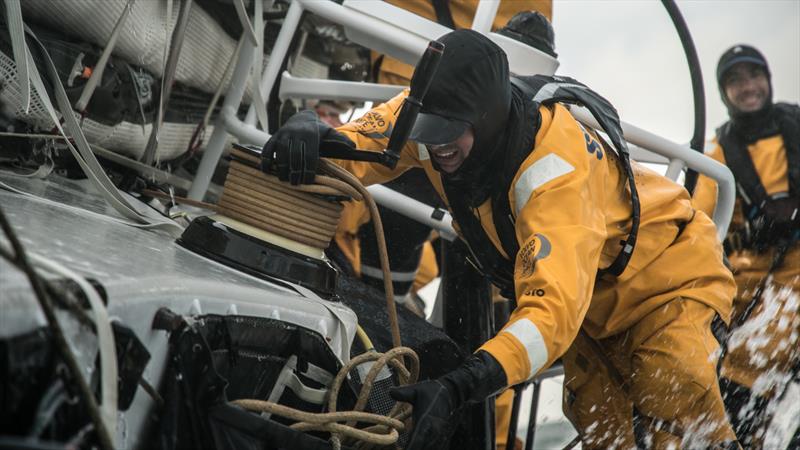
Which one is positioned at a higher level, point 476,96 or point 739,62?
point 739,62

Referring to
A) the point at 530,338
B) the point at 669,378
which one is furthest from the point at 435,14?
the point at 530,338

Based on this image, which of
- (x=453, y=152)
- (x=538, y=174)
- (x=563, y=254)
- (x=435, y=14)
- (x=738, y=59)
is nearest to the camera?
(x=563, y=254)

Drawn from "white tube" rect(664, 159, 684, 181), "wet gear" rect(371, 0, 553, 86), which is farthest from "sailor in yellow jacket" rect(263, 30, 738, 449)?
"wet gear" rect(371, 0, 553, 86)

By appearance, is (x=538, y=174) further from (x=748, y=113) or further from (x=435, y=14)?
(x=748, y=113)

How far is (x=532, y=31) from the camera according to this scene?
3.13m

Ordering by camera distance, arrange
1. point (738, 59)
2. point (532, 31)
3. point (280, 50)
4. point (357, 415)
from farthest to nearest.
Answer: point (738, 59), point (532, 31), point (280, 50), point (357, 415)

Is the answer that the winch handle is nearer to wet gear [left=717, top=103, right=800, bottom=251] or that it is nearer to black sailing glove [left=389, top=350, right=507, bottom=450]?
black sailing glove [left=389, top=350, right=507, bottom=450]

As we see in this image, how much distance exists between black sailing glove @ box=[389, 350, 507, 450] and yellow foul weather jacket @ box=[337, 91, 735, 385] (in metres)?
0.04

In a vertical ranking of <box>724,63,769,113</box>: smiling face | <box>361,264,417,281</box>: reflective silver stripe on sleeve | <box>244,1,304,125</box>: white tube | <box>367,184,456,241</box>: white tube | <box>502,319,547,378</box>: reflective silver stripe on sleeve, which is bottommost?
<box>361,264,417,281</box>: reflective silver stripe on sleeve

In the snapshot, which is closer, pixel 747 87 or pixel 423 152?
pixel 423 152

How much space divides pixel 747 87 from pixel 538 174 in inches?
125

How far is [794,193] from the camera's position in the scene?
14.5ft

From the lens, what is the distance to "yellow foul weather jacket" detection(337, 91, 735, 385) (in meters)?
1.78

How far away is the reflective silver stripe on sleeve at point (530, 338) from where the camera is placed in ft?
5.64
